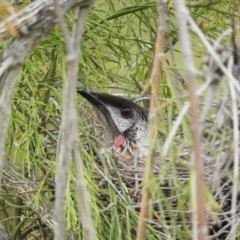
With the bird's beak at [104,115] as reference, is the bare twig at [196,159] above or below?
below

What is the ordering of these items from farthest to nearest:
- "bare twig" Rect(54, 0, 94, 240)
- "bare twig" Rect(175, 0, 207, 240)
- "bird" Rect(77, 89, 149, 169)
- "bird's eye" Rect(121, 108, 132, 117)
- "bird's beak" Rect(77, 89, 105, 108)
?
1. "bird's eye" Rect(121, 108, 132, 117)
2. "bird" Rect(77, 89, 149, 169)
3. "bird's beak" Rect(77, 89, 105, 108)
4. "bare twig" Rect(54, 0, 94, 240)
5. "bare twig" Rect(175, 0, 207, 240)

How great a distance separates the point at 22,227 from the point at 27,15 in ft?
5.87

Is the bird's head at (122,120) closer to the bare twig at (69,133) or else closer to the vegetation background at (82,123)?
the vegetation background at (82,123)

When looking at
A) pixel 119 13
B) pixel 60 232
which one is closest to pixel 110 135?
pixel 119 13

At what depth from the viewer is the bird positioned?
3.52 m

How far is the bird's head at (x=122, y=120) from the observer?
358 cm

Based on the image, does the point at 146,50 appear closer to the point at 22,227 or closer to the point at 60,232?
the point at 22,227

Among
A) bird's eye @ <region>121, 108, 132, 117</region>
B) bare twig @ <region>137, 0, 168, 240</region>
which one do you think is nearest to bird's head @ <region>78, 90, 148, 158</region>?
bird's eye @ <region>121, 108, 132, 117</region>

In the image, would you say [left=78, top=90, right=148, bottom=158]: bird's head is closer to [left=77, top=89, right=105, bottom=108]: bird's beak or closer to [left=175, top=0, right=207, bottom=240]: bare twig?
[left=77, top=89, right=105, bottom=108]: bird's beak

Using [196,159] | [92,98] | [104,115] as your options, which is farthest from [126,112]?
[196,159]

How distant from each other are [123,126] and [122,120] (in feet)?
0.22

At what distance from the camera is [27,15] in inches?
62.1

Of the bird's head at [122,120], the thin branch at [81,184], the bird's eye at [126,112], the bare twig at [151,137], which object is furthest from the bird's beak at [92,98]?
the bare twig at [151,137]

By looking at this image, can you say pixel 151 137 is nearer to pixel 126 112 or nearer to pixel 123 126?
pixel 126 112
